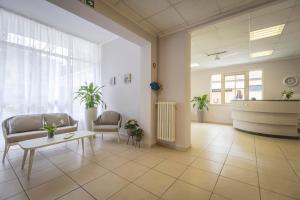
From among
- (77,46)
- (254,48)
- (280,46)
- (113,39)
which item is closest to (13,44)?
(77,46)

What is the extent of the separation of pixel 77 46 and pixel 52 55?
89 centimetres

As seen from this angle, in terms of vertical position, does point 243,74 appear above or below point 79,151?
above

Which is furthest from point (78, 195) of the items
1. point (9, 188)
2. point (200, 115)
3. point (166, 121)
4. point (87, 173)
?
point (200, 115)

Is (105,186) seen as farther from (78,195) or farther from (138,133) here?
(138,133)

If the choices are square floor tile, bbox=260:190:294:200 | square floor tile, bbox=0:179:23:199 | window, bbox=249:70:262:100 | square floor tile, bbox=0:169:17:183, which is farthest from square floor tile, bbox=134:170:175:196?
window, bbox=249:70:262:100

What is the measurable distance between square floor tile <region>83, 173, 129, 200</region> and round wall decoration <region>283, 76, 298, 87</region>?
7304 millimetres

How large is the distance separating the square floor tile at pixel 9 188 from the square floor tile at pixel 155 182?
1520 millimetres

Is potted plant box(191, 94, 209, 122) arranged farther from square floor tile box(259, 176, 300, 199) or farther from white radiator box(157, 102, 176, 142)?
square floor tile box(259, 176, 300, 199)

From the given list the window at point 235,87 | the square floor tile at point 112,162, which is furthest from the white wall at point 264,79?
the square floor tile at point 112,162

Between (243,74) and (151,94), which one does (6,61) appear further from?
(243,74)

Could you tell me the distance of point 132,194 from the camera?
1.64m

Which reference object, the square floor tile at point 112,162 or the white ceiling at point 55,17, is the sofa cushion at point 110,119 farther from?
the white ceiling at point 55,17

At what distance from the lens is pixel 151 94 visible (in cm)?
332

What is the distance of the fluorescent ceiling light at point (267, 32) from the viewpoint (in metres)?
3.26
